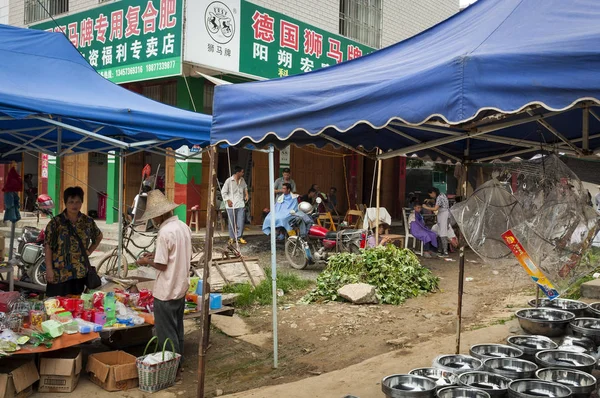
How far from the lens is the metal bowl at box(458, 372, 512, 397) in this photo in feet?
9.78

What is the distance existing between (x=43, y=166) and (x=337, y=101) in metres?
14.7

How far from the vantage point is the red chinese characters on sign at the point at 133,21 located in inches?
478

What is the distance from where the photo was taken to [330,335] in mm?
6695

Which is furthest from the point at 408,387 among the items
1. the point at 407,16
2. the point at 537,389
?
the point at 407,16

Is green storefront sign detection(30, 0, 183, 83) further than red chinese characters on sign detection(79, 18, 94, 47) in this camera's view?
No

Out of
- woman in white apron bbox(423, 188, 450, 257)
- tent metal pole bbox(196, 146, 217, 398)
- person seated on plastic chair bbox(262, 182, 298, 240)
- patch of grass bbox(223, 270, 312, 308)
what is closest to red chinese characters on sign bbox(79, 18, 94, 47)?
person seated on plastic chair bbox(262, 182, 298, 240)

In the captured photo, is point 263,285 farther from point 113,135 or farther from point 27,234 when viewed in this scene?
point 27,234

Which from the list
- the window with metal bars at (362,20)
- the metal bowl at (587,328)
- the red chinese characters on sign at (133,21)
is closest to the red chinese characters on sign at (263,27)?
the red chinese characters on sign at (133,21)

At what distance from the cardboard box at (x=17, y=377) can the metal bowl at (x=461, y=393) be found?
344cm

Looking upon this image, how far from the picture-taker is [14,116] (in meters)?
4.68

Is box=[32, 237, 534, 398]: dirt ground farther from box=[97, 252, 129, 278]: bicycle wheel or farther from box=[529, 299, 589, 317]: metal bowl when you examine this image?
box=[97, 252, 129, 278]: bicycle wheel

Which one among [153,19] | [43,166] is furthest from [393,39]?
[43,166]

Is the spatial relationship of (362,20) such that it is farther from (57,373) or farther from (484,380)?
(484,380)

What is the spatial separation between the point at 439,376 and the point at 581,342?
4.07 feet
